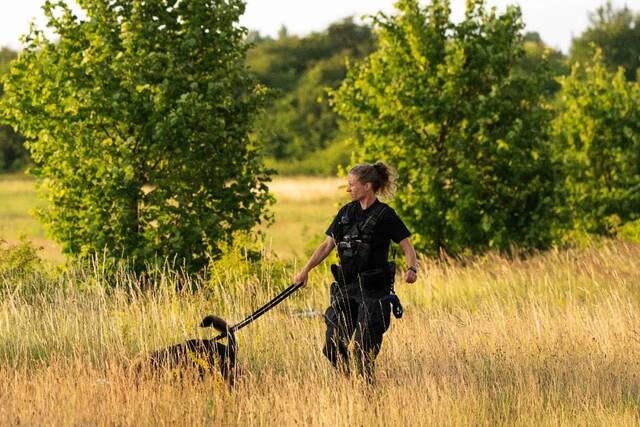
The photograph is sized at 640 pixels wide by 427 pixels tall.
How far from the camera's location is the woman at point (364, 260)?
25.4 ft

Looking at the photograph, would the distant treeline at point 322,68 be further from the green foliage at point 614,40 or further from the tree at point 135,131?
the tree at point 135,131

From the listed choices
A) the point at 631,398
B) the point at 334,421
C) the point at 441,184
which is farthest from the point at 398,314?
the point at 441,184

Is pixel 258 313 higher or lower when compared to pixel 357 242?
lower

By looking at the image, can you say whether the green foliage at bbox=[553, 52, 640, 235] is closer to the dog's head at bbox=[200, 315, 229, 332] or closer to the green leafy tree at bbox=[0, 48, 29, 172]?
the dog's head at bbox=[200, 315, 229, 332]

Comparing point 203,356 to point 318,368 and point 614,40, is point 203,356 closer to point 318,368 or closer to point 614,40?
point 318,368

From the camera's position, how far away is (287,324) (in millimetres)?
10008

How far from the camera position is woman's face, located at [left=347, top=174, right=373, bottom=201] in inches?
304

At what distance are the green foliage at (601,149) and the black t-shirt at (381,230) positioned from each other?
15.9 m

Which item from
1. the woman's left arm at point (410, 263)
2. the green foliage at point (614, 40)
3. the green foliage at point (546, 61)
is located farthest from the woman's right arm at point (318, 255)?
the green foliage at point (614, 40)

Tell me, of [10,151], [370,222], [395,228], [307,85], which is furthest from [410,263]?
[307,85]

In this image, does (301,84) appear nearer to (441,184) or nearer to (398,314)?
(441,184)

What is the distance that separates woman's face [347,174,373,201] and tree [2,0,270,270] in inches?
244

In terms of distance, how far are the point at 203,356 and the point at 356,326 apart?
1.18 m

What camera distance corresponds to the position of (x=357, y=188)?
25.4 feet
